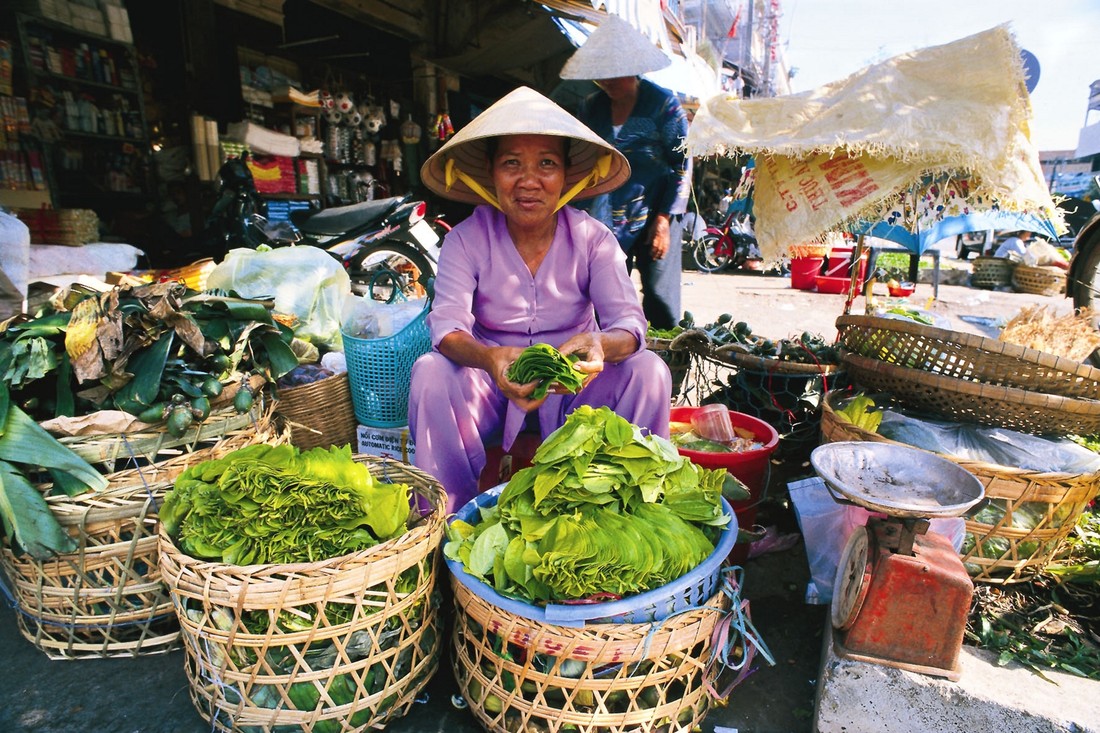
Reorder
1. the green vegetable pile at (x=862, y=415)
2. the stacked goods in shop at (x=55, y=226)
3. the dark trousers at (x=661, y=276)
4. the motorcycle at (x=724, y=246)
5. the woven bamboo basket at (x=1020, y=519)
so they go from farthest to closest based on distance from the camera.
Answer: the motorcycle at (x=724, y=246)
the stacked goods in shop at (x=55, y=226)
the dark trousers at (x=661, y=276)
the green vegetable pile at (x=862, y=415)
the woven bamboo basket at (x=1020, y=519)

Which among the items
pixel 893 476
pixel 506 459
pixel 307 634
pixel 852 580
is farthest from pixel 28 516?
pixel 893 476

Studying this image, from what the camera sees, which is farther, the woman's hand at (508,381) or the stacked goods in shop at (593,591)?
the woman's hand at (508,381)

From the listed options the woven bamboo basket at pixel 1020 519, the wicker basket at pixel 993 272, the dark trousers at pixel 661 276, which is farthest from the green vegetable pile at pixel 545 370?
the wicker basket at pixel 993 272

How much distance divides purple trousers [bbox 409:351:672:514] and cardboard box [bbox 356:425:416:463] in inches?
28.7

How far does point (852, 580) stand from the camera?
1.68 meters

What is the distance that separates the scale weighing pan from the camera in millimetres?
1564

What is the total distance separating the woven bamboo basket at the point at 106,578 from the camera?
1.77 meters

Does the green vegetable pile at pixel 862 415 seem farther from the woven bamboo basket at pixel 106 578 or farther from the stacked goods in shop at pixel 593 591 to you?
the woven bamboo basket at pixel 106 578

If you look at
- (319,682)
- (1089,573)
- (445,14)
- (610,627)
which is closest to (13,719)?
(319,682)

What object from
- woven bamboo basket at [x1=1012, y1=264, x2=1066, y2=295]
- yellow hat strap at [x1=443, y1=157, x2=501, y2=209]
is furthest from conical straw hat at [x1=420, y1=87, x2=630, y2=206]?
woven bamboo basket at [x1=1012, y1=264, x2=1066, y2=295]

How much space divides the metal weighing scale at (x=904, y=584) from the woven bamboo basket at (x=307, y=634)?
1140mm

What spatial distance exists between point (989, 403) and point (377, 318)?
2.63 m

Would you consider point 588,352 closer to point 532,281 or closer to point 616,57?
point 532,281

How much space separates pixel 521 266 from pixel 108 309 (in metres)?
1.37
